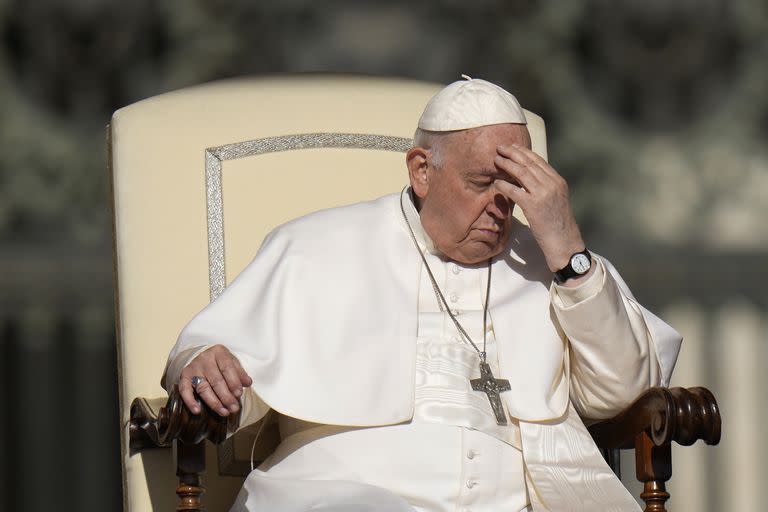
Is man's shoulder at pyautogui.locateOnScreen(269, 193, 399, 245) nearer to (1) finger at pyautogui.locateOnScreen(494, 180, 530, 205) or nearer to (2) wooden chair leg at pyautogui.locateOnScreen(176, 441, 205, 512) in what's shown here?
(1) finger at pyautogui.locateOnScreen(494, 180, 530, 205)

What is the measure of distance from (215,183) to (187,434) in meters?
0.98

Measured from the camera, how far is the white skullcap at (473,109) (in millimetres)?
3844

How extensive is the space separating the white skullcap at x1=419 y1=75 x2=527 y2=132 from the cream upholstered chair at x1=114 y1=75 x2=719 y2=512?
1.70ft

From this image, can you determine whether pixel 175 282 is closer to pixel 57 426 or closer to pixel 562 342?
pixel 562 342

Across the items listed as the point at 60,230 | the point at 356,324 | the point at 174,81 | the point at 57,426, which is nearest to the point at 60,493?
the point at 57,426

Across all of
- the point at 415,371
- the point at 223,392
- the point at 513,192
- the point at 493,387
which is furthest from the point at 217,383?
the point at 513,192

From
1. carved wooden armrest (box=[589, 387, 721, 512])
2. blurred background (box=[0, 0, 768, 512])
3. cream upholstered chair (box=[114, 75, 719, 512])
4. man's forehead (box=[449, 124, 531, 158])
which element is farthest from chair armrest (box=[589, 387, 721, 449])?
blurred background (box=[0, 0, 768, 512])

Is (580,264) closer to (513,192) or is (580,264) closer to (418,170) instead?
(513,192)

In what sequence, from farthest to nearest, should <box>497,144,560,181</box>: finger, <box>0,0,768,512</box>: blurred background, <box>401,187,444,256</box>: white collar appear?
<box>0,0,768,512</box>: blurred background, <box>401,187,444,256</box>: white collar, <box>497,144,560,181</box>: finger

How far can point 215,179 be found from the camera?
4.29 m

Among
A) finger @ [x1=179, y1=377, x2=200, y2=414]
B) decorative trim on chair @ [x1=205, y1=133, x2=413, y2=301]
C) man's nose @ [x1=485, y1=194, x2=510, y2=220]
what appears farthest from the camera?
decorative trim on chair @ [x1=205, y1=133, x2=413, y2=301]

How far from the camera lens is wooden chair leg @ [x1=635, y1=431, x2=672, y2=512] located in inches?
141

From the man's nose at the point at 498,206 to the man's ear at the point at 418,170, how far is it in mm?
191

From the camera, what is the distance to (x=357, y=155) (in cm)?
440
